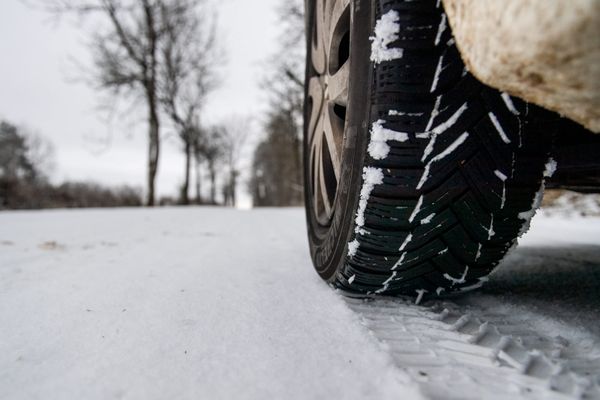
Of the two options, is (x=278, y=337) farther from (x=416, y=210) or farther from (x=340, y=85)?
(x=340, y=85)

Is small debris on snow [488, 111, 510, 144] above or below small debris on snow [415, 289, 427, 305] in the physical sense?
above

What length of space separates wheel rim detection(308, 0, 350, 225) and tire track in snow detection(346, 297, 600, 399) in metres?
0.36

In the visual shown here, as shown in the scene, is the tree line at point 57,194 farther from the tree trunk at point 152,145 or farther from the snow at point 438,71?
the snow at point 438,71

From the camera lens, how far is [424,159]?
28.8 inches

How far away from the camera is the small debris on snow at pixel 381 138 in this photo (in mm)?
725

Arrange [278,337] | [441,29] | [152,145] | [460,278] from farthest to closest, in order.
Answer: [152,145] → [460,278] → [278,337] → [441,29]

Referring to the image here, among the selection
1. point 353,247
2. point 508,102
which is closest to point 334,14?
point 508,102

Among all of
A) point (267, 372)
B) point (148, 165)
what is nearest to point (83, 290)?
point (267, 372)

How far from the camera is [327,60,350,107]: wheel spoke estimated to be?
3.14 feet

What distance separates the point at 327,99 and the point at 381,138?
0.49 metres

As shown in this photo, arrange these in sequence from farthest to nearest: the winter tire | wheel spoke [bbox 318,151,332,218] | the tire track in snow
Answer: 1. wheel spoke [bbox 318,151,332,218]
2. the winter tire
3. the tire track in snow

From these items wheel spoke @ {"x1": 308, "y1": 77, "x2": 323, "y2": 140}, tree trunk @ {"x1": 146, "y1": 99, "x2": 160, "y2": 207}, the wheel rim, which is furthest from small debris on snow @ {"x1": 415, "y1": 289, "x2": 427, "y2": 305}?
tree trunk @ {"x1": 146, "y1": 99, "x2": 160, "y2": 207}

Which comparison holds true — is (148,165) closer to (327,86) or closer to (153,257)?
(153,257)

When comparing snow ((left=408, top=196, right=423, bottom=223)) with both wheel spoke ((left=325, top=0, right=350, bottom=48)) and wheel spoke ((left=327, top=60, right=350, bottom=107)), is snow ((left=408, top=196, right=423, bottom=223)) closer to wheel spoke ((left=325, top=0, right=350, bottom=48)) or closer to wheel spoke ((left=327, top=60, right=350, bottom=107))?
wheel spoke ((left=327, top=60, right=350, bottom=107))
